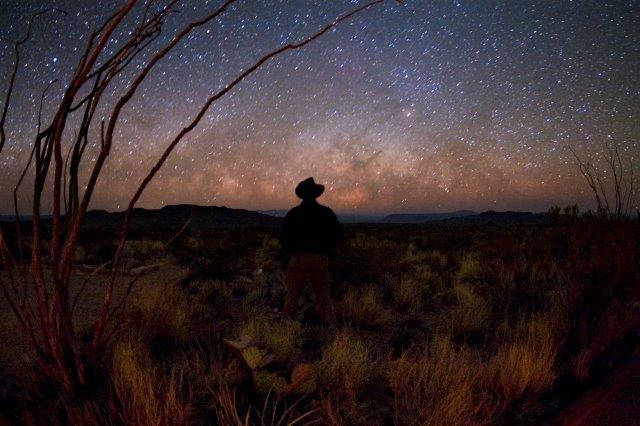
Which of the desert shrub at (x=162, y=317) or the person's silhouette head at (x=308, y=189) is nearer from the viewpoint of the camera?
the desert shrub at (x=162, y=317)

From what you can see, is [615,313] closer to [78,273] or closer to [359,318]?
[359,318]

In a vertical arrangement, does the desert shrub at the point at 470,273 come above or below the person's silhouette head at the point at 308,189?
below

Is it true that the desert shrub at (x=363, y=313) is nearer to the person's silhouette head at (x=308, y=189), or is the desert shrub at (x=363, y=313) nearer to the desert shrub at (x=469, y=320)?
the desert shrub at (x=469, y=320)

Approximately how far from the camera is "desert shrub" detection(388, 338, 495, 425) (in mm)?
2715

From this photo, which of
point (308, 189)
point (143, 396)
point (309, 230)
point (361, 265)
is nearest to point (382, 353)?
point (309, 230)

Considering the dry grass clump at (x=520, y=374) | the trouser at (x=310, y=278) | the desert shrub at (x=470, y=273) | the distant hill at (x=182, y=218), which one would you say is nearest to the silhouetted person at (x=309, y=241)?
the trouser at (x=310, y=278)

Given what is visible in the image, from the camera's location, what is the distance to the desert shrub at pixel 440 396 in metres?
2.71

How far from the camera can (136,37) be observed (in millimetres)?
1973

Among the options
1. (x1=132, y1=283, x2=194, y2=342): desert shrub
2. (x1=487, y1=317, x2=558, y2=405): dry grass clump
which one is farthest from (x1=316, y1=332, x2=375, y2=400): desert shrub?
(x1=132, y1=283, x2=194, y2=342): desert shrub

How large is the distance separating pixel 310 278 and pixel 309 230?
0.67 meters

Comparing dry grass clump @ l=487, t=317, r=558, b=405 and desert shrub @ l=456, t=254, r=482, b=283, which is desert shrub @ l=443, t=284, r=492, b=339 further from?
desert shrub @ l=456, t=254, r=482, b=283

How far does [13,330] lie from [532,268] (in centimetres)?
897

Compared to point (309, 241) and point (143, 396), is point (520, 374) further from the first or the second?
point (143, 396)

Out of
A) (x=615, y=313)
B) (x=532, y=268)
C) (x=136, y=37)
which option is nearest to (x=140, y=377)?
Result: (x=136, y=37)
